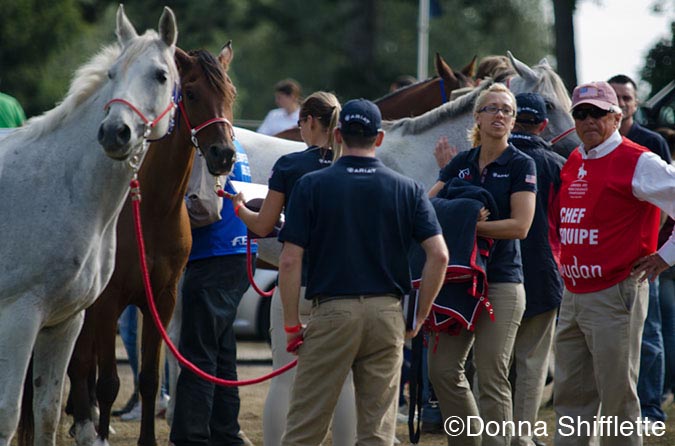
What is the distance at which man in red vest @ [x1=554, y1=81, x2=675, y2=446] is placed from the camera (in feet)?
18.0

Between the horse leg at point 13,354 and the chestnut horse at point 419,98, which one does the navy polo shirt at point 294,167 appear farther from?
the chestnut horse at point 419,98

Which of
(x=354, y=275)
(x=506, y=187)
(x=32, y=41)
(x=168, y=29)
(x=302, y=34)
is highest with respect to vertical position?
(x=302, y=34)

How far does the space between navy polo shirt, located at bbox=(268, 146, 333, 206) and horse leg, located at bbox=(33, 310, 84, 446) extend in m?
1.21

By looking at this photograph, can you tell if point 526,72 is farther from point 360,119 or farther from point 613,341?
point 360,119

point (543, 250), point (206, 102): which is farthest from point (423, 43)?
point (206, 102)

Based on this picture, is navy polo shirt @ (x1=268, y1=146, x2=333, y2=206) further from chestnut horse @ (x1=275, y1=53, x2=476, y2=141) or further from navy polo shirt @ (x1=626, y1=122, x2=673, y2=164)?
chestnut horse @ (x1=275, y1=53, x2=476, y2=141)

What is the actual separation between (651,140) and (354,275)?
369 cm

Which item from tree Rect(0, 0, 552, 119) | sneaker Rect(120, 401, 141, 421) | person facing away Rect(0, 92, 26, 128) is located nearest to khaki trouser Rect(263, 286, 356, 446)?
sneaker Rect(120, 401, 141, 421)

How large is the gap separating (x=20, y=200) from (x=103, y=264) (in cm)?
52

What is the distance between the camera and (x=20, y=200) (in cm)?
517

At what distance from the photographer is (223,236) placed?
6770 millimetres

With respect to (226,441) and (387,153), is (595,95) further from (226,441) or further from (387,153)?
(226,441)

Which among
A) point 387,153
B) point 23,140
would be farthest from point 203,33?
point 23,140

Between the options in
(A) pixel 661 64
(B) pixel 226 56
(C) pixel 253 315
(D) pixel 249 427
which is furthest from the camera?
(C) pixel 253 315
